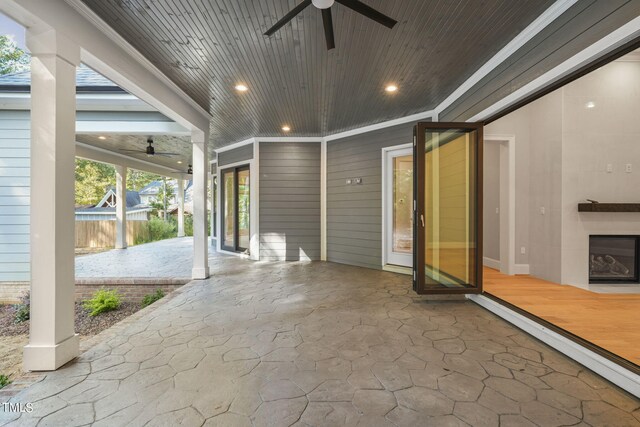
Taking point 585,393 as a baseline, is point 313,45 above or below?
above

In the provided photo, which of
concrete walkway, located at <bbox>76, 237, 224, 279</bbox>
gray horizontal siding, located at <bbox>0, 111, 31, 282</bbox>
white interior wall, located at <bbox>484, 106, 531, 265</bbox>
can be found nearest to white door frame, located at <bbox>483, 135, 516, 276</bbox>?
white interior wall, located at <bbox>484, 106, 531, 265</bbox>

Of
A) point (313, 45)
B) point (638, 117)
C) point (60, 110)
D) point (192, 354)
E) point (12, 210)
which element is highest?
point (313, 45)

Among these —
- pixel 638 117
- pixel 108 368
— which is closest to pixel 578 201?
pixel 638 117

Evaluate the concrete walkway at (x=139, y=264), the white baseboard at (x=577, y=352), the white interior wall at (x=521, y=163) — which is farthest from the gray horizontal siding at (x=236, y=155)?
the white baseboard at (x=577, y=352)

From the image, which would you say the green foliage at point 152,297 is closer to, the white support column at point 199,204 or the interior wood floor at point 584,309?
the white support column at point 199,204

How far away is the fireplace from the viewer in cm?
412

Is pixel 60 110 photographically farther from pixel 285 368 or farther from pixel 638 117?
pixel 638 117

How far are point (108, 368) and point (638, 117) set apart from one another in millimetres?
7038

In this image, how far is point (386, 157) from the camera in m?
5.59

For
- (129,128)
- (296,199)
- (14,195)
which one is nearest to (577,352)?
(296,199)

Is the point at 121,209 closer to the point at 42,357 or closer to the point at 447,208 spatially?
the point at 42,357

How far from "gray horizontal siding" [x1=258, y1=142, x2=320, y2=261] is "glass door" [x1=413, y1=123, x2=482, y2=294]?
3.17 meters

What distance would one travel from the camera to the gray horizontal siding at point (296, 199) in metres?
6.62

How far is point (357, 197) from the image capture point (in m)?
6.02
